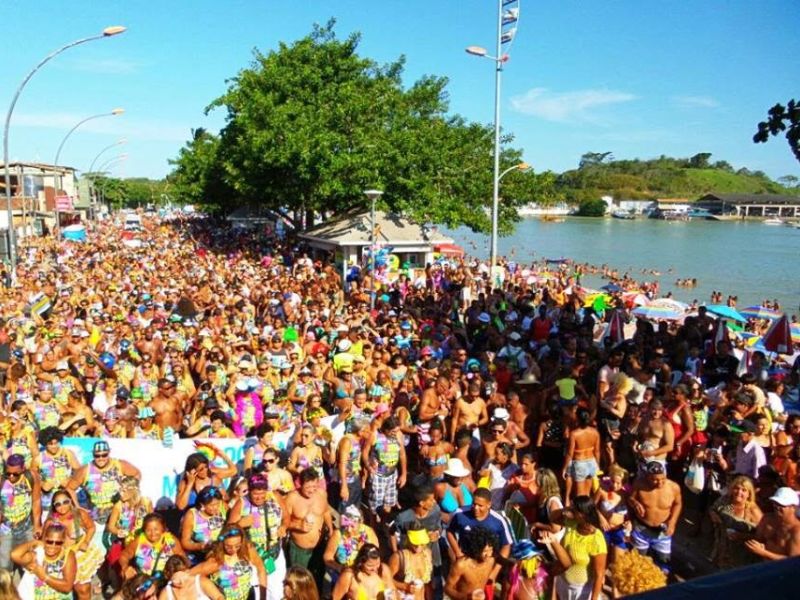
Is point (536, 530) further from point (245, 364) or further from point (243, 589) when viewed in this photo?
point (245, 364)

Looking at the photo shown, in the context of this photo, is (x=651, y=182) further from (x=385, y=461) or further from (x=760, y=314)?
(x=385, y=461)

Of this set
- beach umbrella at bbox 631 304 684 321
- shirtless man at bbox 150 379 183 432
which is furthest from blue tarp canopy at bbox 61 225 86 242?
shirtless man at bbox 150 379 183 432

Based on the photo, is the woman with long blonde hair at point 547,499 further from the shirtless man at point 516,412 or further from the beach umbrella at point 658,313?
the beach umbrella at point 658,313

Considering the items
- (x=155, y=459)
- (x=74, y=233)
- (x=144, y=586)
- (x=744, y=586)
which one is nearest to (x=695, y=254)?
(x=74, y=233)

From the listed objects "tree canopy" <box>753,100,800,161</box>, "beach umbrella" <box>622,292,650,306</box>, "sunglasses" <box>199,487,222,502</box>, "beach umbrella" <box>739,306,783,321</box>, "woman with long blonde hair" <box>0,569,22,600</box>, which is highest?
"tree canopy" <box>753,100,800,161</box>

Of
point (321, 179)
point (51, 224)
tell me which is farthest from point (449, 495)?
point (51, 224)

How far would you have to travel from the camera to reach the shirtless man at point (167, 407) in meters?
7.00

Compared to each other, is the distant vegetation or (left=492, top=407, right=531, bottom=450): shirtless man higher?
the distant vegetation

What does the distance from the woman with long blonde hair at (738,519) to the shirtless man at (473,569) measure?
194 cm

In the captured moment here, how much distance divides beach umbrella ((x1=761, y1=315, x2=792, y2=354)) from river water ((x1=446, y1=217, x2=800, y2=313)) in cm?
2824

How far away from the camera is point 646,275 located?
162 feet

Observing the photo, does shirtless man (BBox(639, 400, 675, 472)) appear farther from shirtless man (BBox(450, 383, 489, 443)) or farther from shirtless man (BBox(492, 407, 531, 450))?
shirtless man (BBox(450, 383, 489, 443))

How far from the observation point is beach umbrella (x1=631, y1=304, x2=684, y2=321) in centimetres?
1828

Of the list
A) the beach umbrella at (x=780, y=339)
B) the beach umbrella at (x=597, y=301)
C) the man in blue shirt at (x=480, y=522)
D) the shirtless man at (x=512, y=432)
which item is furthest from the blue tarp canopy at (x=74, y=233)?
the man in blue shirt at (x=480, y=522)
